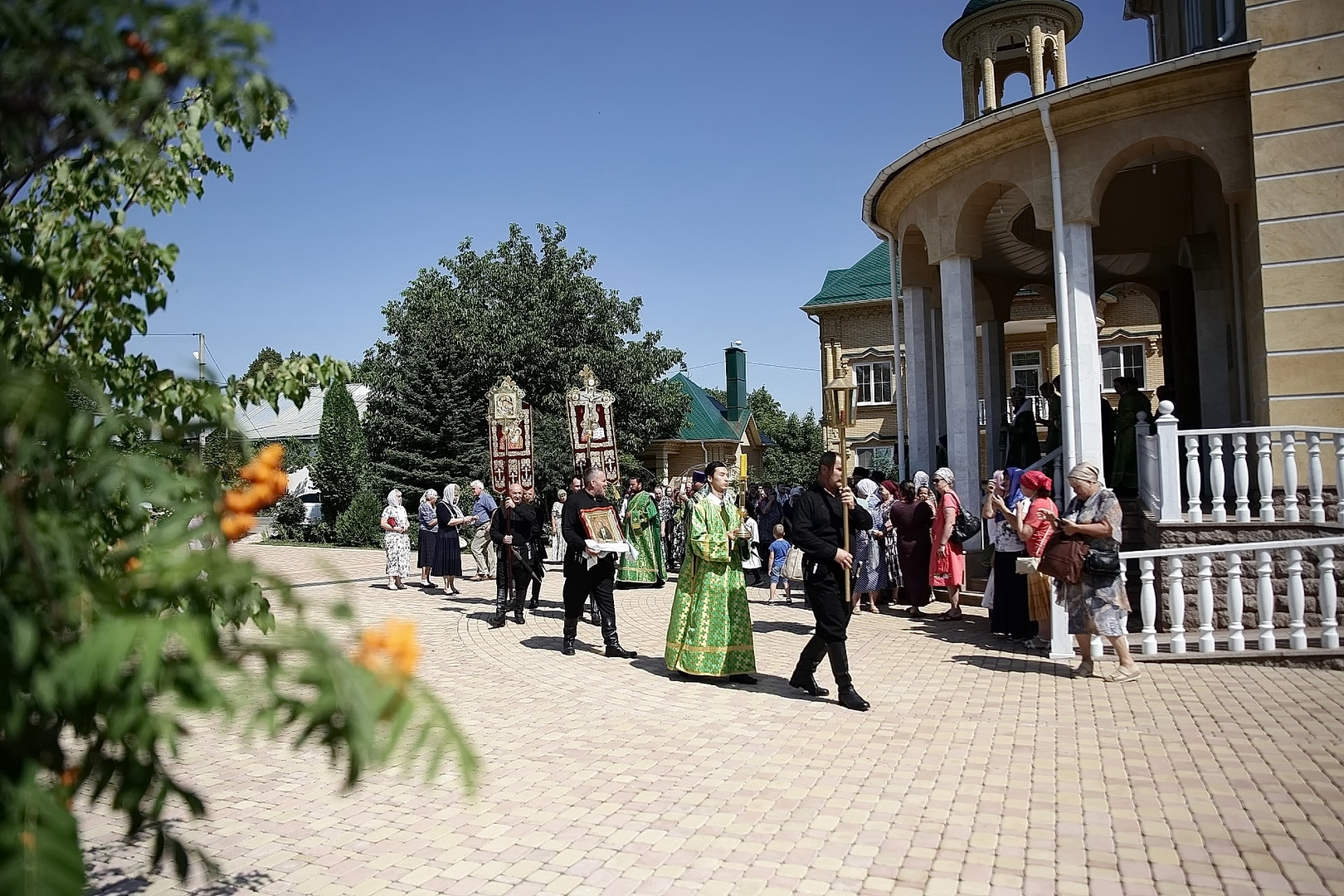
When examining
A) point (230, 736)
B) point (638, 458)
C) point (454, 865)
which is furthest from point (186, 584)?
point (638, 458)

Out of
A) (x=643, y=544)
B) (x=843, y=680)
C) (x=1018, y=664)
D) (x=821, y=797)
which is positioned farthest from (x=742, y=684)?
(x=643, y=544)

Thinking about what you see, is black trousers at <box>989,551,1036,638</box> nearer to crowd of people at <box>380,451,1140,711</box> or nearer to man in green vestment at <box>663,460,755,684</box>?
crowd of people at <box>380,451,1140,711</box>

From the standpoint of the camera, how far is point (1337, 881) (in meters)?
4.14

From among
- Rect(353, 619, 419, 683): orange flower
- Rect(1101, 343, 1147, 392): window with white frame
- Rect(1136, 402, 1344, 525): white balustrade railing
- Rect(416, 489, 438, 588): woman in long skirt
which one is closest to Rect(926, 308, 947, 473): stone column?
Rect(1136, 402, 1344, 525): white balustrade railing

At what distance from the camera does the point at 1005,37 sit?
2036 centimetres

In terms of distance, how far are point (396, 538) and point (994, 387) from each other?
11379 mm

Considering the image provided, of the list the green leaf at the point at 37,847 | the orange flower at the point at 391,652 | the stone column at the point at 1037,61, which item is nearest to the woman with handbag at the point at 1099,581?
the orange flower at the point at 391,652

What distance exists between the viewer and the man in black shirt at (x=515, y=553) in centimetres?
1297

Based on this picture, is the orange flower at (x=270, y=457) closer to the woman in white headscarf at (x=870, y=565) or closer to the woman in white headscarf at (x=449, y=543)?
the woman in white headscarf at (x=870, y=565)

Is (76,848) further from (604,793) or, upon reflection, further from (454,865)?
(604,793)

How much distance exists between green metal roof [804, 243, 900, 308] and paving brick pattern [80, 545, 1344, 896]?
31.4 meters

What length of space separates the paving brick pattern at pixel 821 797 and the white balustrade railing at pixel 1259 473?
5.97ft

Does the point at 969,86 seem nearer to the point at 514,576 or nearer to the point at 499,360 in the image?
the point at 514,576

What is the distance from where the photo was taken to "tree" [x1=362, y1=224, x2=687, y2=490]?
35344 millimetres
